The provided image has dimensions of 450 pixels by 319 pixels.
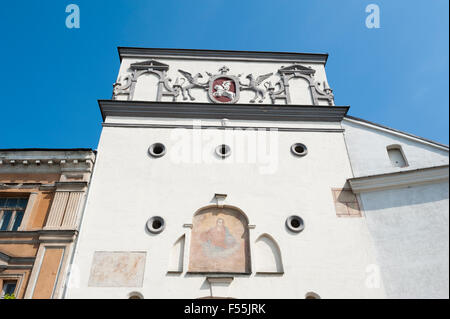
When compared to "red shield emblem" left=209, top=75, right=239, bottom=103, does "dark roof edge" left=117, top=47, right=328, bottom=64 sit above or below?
above

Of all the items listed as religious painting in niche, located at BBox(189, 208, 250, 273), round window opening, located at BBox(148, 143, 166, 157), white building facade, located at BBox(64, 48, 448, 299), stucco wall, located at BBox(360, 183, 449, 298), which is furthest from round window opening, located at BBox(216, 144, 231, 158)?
stucco wall, located at BBox(360, 183, 449, 298)

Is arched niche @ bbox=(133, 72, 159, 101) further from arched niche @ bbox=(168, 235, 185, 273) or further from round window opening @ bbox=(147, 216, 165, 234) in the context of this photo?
arched niche @ bbox=(168, 235, 185, 273)

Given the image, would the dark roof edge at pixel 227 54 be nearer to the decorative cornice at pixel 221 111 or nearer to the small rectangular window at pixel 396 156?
the decorative cornice at pixel 221 111

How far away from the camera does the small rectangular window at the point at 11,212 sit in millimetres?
9945

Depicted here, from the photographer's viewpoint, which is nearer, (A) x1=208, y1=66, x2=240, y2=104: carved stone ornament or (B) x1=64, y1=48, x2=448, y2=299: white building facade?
(B) x1=64, y1=48, x2=448, y2=299: white building facade

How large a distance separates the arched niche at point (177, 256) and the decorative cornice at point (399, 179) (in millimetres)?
5240

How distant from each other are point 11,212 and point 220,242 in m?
6.19

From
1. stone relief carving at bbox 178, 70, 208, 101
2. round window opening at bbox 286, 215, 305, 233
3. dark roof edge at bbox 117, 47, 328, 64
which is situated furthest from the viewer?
dark roof edge at bbox 117, 47, 328, 64

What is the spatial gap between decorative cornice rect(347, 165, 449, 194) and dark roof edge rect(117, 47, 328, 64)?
5988mm

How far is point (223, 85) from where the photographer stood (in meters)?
13.1

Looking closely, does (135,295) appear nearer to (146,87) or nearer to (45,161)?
(45,161)

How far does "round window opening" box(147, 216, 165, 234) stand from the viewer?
953 centimetres

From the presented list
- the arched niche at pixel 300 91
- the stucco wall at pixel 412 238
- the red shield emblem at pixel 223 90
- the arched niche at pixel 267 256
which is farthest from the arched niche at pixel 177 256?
the arched niche at pixel 300 91

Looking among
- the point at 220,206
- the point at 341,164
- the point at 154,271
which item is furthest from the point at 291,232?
the point at 154,271
